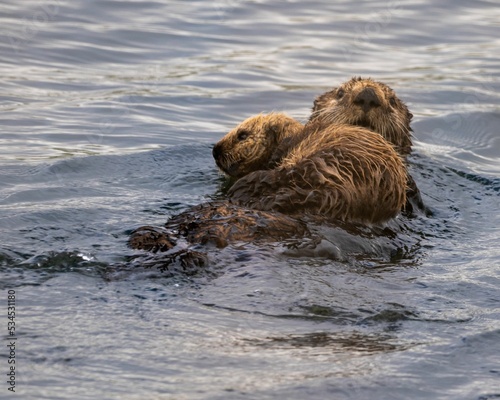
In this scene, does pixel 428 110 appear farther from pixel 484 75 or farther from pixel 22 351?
pixel 22 351

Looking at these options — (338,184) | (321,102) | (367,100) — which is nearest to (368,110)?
(367,100)

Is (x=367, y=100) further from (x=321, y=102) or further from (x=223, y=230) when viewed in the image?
(x=223, y=230)

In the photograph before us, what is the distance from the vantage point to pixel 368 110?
20.3 ft

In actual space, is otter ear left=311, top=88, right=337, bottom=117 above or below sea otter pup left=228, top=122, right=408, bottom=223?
above

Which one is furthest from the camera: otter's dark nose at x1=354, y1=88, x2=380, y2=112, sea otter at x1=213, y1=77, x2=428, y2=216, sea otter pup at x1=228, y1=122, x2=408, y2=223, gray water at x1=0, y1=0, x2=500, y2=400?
otter's dark nose at x1=354, y1=88, x2=380, y2=112

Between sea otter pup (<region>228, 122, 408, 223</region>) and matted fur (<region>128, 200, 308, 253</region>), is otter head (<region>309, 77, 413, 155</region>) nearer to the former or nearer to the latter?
sea otter pup (<region>228, 122, 408, 223</region>)

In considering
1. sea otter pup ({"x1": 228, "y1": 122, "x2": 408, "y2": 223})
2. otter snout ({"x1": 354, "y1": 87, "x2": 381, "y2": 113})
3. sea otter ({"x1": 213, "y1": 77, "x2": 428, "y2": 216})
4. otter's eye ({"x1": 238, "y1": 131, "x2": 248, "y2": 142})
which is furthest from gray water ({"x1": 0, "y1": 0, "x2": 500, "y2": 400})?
otter snout ({"x1": 354, "y1": 87, "x2": 381, "y2": 113})

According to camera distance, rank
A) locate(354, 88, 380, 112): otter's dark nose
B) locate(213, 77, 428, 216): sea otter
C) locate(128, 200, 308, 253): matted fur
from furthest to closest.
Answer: locate(354, 88, 380, 112): otter's dark nose, locate(213, 77, 428, 216): sea otter, locate(128, 200, 308, 253): matted fur

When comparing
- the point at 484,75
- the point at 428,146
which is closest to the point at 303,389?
the point at 428,146

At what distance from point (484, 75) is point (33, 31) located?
5.57m

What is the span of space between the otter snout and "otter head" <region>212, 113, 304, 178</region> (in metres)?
0.46

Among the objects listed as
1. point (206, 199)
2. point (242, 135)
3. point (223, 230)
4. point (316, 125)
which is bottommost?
point (206, 199)

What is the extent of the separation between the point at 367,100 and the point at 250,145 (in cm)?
81

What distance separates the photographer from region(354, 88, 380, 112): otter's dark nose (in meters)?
6.13
